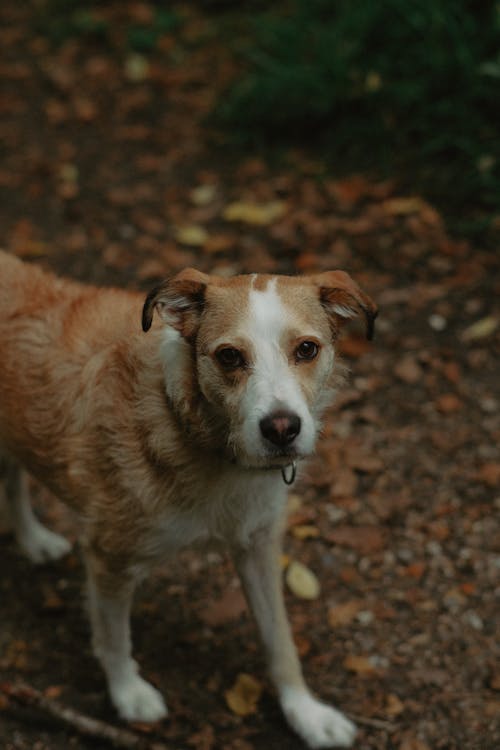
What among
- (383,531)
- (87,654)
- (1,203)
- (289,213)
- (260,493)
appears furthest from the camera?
(1,203)

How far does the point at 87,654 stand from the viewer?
4035 millimetres

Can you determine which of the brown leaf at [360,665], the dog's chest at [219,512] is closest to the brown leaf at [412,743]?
the brown leaf at [360,665]

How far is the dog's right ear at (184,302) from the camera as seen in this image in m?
3.02

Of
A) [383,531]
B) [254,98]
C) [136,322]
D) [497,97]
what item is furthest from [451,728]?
[254,98]

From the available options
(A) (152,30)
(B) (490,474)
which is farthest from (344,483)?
(A) (152,30)

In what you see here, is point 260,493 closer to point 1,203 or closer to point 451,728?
point 451,728

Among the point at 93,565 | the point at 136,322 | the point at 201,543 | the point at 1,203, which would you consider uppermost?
the point at 136,322

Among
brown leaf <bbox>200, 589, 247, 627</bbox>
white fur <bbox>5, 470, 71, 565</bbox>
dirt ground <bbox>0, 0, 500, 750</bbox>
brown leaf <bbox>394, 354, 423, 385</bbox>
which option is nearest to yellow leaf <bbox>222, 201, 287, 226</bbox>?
dirt ground <bbox>0, 0, 500, 750</bbox>

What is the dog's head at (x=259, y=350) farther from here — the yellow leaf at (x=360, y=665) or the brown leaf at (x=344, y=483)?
the brown leaf at (x=344, y=483)

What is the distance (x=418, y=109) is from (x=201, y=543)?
13.6 ft

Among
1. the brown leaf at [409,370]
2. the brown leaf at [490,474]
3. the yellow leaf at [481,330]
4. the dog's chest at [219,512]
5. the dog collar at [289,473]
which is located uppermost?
the dog collar at [289,473]

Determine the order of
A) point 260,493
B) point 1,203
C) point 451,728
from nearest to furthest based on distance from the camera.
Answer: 1. point 260,493
2. point 451,728
3. point 1,203

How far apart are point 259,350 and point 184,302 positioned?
0.36 metres

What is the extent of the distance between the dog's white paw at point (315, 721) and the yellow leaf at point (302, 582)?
549mm
